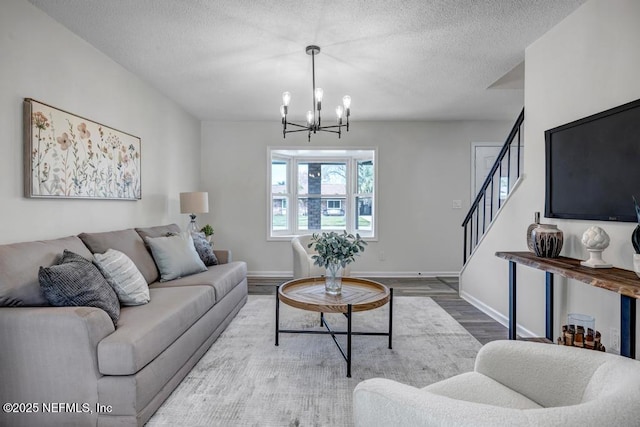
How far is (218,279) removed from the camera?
2986 millimetres

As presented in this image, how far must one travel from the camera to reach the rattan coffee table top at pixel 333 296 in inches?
92.0

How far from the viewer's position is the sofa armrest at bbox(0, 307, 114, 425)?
5.17ft

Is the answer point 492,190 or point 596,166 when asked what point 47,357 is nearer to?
point 596,166

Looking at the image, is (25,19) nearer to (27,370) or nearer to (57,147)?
(57,147)

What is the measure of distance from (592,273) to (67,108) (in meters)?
3.69

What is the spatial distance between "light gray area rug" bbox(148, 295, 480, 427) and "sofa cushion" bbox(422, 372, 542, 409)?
733 mm

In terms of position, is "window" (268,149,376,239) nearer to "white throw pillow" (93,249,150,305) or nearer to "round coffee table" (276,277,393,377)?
"round coffee table" (276,277,393,377)

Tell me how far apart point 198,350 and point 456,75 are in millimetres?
3565

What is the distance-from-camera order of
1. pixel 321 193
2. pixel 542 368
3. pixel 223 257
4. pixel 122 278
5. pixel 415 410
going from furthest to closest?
pixel 321 193
pixel 223 257
pixel 122 278
pixel 542 368
pixel 415 410

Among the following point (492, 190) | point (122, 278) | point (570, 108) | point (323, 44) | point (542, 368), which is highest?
point (323, 44)

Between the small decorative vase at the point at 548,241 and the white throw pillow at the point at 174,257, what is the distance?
289 centimetres

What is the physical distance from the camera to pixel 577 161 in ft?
7.39

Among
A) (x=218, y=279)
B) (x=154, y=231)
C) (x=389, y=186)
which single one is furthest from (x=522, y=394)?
(x=389, y=186)

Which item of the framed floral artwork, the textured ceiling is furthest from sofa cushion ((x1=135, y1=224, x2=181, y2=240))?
the textured ceiling
